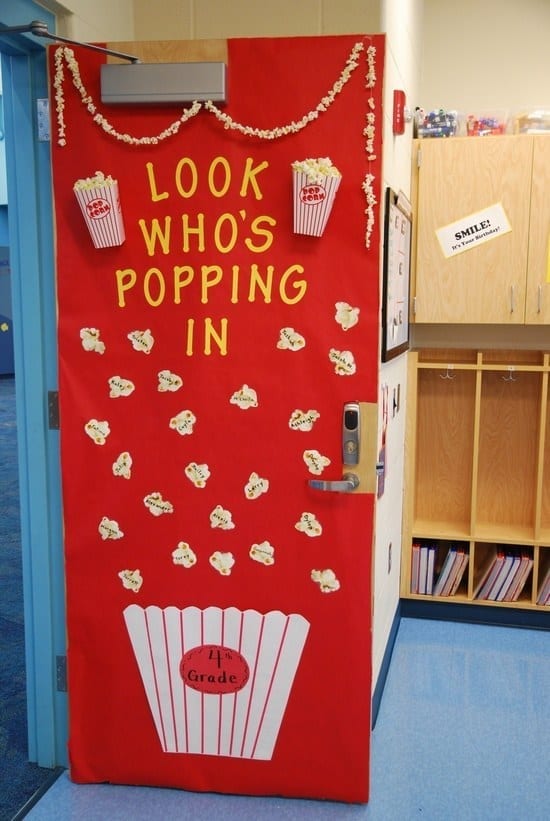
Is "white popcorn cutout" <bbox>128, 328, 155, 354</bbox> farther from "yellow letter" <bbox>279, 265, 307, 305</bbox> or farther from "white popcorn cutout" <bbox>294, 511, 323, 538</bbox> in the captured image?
"white popcorn cutout" <bbox>294, 511, 323, 538</bbox>

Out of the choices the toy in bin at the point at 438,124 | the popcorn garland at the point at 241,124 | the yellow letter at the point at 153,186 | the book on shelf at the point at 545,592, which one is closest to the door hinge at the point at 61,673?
the yellow letter at the point at 153,186

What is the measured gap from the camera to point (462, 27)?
11.9 ft

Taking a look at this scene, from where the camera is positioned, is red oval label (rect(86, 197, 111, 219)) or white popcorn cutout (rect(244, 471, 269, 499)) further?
white popcorn cutout (rect(244, 471, 269, 499))

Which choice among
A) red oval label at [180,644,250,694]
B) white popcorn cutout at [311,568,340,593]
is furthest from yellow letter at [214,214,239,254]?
red oval label at [180,644,250,694]

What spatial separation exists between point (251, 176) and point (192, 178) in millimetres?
164

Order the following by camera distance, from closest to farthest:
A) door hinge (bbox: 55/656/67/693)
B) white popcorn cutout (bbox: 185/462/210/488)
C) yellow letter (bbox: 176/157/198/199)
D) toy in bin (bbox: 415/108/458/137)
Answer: yellow letter (bbox: 176/157/198/199)
white popcorn cutout (bbox: 185/462/210/488)
door hinge (bbox: 55/656/67/693)
toy in bin (bbox: 415/108/458/137)

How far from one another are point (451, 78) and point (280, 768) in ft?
9.97

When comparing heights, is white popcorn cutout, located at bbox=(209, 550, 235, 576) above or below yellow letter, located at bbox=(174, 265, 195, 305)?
below

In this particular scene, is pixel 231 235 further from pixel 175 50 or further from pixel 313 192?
pixel 175 50

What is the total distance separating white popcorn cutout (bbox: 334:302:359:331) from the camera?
2.16 m

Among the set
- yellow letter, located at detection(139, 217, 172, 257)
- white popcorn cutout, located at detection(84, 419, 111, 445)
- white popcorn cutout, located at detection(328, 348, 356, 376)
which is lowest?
white popcorn cutout, located at detection(84, 419, 111, 445)

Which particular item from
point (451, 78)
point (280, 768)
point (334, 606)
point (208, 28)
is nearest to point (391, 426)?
point (334, 606)

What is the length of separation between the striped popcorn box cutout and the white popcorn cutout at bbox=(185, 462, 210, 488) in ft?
2.34

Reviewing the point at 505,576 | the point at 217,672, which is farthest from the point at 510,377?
the point at 217,672
